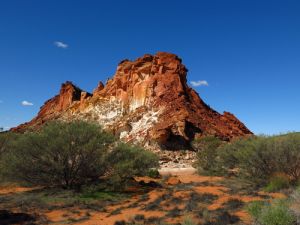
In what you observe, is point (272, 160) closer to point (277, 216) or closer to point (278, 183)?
point (278, 183)

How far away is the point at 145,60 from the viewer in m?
59.7

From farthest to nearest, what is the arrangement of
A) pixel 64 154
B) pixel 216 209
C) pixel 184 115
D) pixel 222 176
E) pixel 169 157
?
pixel 184 115 < pixel 169 157 < pixel 222 176 < pixel 64 154 < pixel 216 209

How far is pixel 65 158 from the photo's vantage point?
66.1 feet

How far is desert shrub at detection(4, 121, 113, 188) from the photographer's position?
19844 mm

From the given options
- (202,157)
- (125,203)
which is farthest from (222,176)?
(125,203)

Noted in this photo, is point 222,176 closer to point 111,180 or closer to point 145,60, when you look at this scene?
point 111,180

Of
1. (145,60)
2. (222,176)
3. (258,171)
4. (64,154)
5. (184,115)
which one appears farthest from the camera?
(145,60)

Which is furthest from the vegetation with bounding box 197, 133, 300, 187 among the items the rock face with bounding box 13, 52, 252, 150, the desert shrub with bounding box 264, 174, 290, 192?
the rock face with bounding box 13, 52, 252, 150

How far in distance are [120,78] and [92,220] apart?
1949 inches

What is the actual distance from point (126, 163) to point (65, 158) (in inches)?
133

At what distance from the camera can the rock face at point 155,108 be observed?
47.9 meters

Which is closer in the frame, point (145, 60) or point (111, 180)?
point (111, 180)

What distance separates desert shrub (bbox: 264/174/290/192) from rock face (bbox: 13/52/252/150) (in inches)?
1148

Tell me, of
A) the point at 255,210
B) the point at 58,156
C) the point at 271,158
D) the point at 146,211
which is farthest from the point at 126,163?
the point at 255,210
